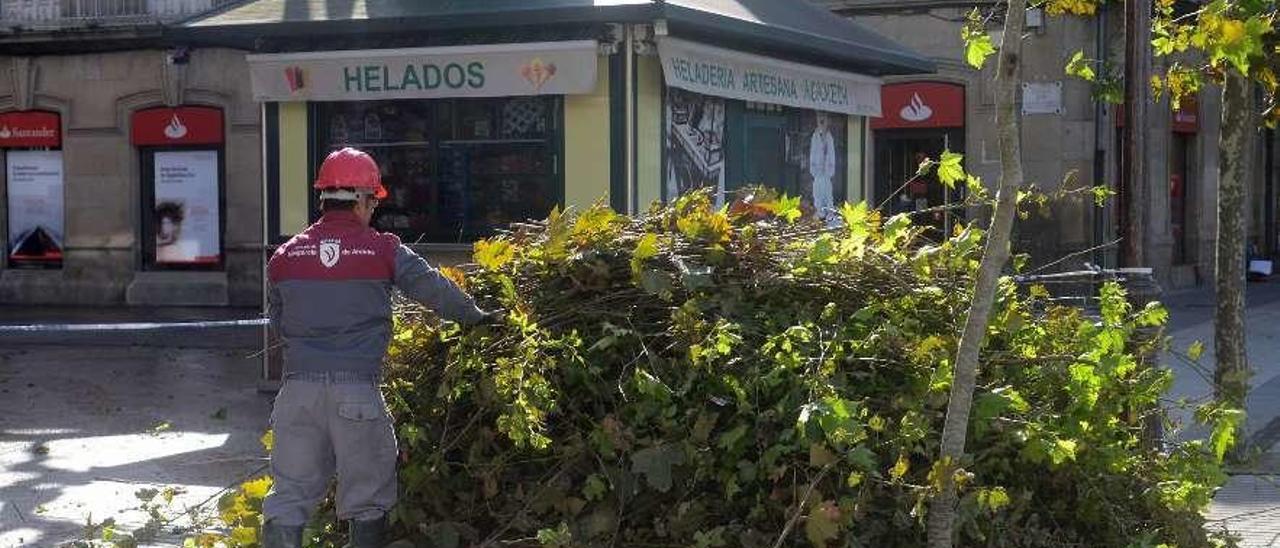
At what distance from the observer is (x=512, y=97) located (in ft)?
37.2

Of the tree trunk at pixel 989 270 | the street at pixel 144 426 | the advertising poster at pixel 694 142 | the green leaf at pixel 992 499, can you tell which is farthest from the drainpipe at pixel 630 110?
the tree trunk at pixel 989 270

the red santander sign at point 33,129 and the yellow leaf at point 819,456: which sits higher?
the red santander sign at point 33,129

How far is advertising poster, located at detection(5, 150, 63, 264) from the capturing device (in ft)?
80.9

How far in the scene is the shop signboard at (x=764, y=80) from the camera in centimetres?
1109

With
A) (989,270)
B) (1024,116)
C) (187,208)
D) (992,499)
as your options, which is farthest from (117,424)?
(1024,116)

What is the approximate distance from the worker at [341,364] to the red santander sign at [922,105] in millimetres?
20127

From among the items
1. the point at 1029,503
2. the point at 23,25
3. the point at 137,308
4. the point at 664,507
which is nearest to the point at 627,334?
the point at 664,507

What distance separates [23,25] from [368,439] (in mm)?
20429

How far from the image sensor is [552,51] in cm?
1095

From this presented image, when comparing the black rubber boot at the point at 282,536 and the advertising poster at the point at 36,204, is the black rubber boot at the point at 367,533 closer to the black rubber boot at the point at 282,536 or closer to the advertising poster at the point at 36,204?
the black rubber boot at the point at 282,536

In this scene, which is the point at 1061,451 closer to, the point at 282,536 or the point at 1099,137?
the point at 282,536

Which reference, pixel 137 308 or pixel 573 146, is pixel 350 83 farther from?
pixel 137 308

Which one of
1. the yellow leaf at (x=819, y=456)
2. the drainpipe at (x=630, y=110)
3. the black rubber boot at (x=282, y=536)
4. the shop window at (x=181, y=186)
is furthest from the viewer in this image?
the shop window at (x=181, y=186)

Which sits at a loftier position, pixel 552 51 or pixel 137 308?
pixel 552 51
